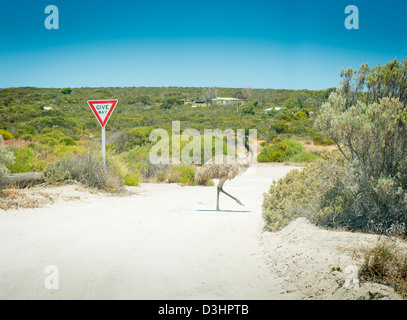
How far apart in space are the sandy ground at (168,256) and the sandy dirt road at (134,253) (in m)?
0.01

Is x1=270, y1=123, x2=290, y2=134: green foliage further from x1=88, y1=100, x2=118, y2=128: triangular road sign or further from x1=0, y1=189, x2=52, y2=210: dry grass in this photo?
x1=0, y1=189, x2=52, y2=210: dry grass

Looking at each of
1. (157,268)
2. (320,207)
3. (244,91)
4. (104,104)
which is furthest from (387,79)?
(244,91)

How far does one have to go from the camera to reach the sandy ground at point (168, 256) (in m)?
3.78

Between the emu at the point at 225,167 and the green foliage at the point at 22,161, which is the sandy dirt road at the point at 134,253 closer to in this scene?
the emu at the point at 225,167

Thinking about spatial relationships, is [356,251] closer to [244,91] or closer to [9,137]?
[9,137]

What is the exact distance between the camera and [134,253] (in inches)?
200

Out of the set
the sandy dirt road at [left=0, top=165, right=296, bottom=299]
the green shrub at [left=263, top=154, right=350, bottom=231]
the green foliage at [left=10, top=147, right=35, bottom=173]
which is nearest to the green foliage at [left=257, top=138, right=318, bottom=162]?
the sandy dirt road at [left=0, top=165, right=296, bottom=299]

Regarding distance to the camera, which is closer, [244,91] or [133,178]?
[133,178]

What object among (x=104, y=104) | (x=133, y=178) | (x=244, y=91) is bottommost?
(x=133, y=178)

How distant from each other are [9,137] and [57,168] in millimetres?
20471

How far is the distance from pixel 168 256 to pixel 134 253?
51 centimetres

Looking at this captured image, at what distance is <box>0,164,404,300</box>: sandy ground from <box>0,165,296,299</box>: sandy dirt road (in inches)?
0.5
